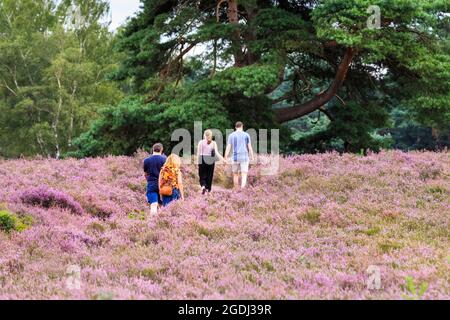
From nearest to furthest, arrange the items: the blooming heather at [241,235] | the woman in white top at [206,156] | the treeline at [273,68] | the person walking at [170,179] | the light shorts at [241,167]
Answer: the blooming heather at [241,235]
the person walking at [170,179]
the woman in white top at [206,156]
the light shorts at [241,167]
the treeline at [273,68]

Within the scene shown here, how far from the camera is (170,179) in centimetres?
1227

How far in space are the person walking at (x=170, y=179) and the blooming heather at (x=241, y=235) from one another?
34 centimetres

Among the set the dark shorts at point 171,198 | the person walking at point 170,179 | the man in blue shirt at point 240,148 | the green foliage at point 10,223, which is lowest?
the green foliage at point 10,223

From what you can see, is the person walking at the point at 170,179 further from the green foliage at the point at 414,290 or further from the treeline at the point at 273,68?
the treeline at the point at 273,68

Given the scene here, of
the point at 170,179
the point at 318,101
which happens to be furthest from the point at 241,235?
the point at 318,101

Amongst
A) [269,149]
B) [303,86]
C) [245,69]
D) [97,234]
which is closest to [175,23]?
[245,69]

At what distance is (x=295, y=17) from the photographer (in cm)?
2172

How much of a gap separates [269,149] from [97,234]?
512 inches

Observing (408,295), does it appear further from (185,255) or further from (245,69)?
(245,69)

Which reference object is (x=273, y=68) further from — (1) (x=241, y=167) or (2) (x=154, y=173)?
(2) (x=154, y=173)

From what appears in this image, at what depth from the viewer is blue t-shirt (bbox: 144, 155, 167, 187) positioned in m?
12.2

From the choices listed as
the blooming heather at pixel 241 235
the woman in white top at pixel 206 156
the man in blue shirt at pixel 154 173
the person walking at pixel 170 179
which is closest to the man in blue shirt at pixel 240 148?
the woman in white top at pixel 206 156

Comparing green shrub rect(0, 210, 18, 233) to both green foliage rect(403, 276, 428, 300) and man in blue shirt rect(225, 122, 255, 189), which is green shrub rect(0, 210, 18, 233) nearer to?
man in blue shirt rect(225, 122, 255, 189)

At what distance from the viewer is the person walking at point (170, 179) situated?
39.7 ft
